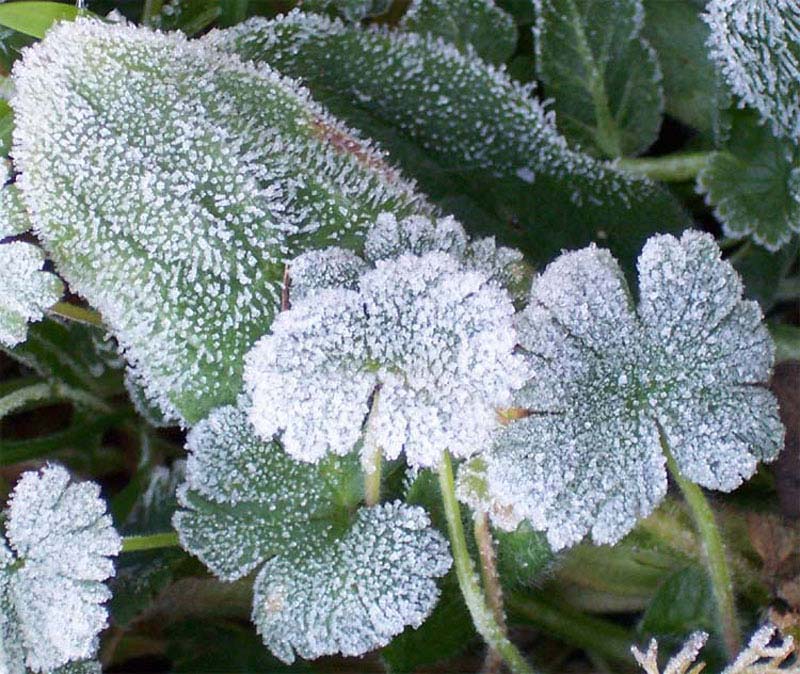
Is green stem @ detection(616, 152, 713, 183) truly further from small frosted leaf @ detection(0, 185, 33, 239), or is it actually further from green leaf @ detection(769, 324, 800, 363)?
small frosted leaf @ detection(0, 185, 33, 239)

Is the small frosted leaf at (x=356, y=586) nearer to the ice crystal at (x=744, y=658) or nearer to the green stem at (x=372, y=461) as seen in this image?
Result: the green stem at (x=372, y=461)

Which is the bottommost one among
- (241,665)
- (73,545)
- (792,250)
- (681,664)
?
(241,665)

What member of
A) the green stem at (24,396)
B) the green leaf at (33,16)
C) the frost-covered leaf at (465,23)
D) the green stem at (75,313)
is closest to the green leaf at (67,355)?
the green stem at (24,396)

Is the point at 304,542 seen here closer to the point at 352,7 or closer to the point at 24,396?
the point at 24,396

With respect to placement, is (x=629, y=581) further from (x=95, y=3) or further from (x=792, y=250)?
(x=95, y=3)

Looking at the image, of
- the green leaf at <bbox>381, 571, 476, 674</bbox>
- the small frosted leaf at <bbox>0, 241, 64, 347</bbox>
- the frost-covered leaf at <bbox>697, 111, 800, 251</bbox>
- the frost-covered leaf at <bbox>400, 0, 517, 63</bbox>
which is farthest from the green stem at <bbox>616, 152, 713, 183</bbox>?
the small frosted leaf at <bbox>0, 241, 64, 347</bbox>

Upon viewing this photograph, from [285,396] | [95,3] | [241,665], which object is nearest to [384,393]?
[285,396]

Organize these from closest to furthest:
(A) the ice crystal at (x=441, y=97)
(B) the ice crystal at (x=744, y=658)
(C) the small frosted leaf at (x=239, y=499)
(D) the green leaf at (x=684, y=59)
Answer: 1. (B) the ice crystal at (x=744, y=658)
2. (C) the small frosted leaf at (x=239, y=499)
3. (A) the ice crystal at (x=441, y=97)
4. (D) the green leaf at (x=684, y=59)
